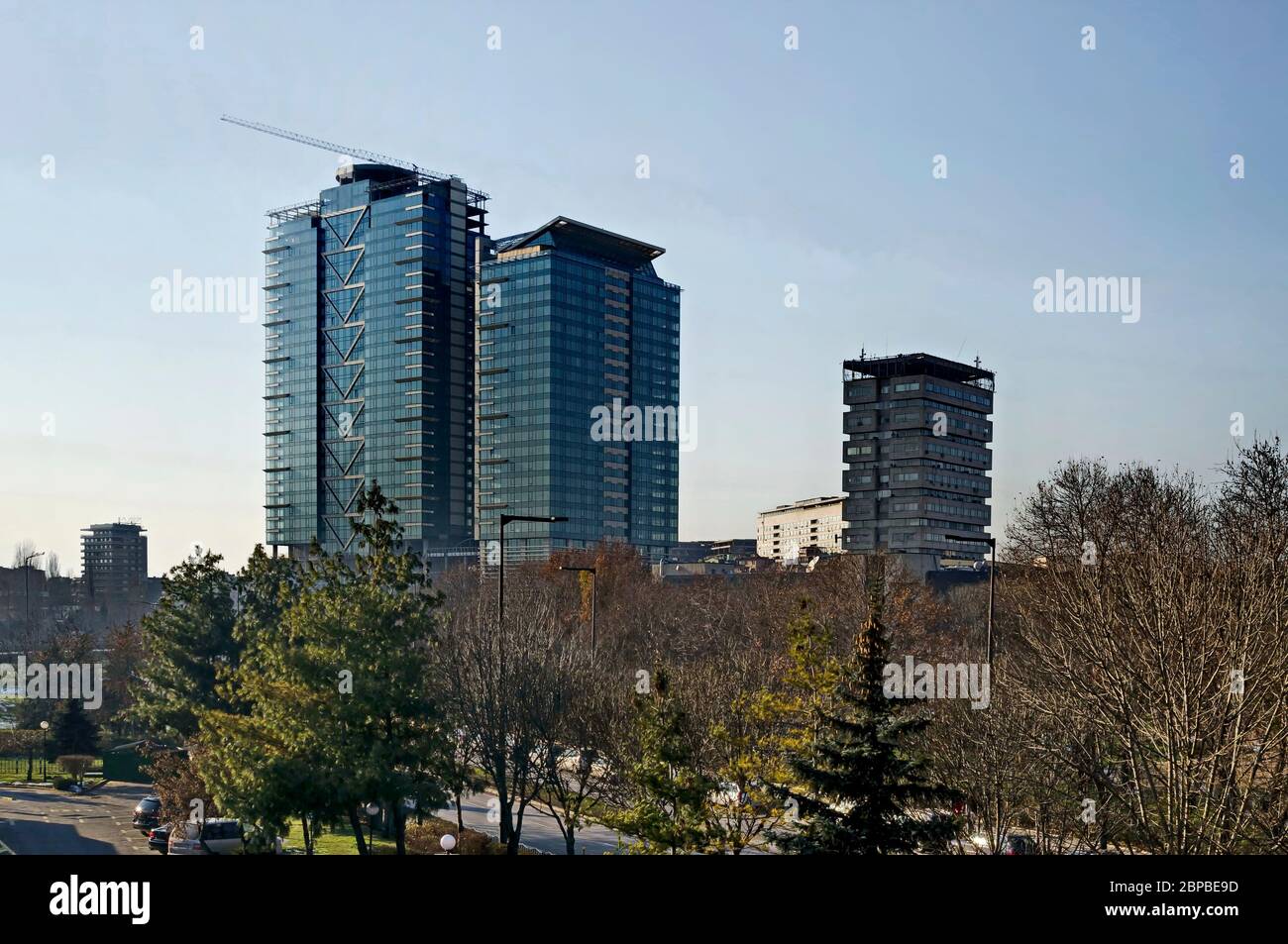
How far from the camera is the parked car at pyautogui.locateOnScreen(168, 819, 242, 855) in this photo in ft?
100

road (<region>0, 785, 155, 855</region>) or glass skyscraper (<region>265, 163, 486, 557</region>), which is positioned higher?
glass skyscraper (<region>265, 163, 486, 557</region>)

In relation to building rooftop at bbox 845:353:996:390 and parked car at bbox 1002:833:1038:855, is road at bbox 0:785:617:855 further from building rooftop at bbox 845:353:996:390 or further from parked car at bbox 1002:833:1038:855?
building rooftop at bbox 845:353:996:390

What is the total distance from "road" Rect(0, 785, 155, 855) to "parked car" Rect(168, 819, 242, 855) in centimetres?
171

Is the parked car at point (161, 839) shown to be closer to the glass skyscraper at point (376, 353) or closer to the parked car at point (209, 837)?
the parked car at point (209, 837)

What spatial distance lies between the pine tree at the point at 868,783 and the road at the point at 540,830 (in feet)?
40.2

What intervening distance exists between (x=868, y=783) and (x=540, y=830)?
1981cm

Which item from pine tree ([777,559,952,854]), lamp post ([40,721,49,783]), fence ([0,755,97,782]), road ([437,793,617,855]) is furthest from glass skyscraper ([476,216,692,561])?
pine tree ([777,559,952,854])

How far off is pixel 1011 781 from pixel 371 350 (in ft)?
515

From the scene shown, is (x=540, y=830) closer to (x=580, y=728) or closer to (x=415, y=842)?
(x=415, y=842)

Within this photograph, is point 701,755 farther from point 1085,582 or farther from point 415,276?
point 415,276

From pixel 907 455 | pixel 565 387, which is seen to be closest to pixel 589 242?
pixel 565 387

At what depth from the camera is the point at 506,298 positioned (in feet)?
552

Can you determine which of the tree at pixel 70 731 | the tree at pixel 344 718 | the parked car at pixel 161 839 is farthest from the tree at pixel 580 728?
the tree at pixel 70 731
